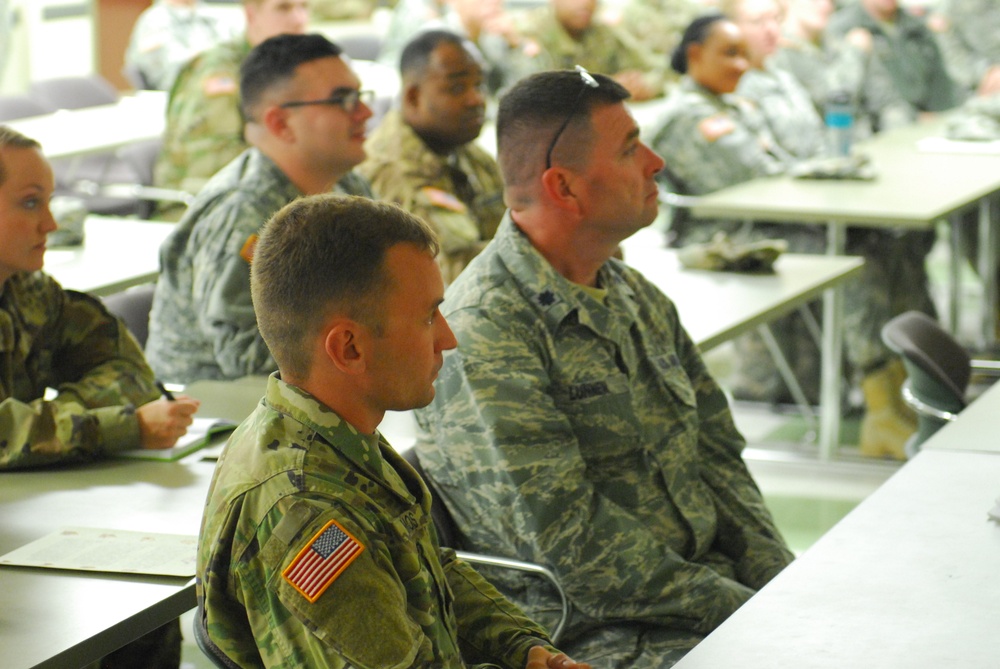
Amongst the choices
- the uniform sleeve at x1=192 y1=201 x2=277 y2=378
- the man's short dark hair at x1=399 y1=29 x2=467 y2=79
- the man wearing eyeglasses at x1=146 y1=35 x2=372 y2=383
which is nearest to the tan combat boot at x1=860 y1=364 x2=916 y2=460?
the man's short dark hair at x1=399 y1=29 x2=467 y2=79

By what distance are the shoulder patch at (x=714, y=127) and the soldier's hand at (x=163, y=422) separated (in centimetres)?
325

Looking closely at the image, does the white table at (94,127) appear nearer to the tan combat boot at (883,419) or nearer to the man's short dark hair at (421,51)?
the man's short dark hair at (421,51)

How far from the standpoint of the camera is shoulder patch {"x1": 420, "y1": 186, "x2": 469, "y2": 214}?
12.1 ft

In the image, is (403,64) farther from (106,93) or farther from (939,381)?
(106,93)

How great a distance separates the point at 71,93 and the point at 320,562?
248 inches

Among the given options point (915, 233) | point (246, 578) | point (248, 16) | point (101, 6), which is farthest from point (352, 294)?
point (101, 6)

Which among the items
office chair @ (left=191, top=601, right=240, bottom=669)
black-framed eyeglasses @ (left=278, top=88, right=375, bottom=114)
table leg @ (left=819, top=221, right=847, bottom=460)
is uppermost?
black-framed eyeglasses @ (left=278, top=88, right=375, bottom=114)

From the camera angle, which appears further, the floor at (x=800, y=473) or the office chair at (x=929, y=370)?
the floor at (x=800, y=473)

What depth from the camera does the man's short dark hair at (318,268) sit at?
1495 mm

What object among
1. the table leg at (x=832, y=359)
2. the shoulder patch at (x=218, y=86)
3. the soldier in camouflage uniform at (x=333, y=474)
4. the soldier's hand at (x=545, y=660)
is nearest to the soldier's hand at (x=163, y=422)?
the soldier in camouflage uniform at (x=333, y=474)

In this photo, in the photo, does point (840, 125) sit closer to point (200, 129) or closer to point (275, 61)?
point (200, 129)

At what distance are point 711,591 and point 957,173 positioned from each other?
3.56 m

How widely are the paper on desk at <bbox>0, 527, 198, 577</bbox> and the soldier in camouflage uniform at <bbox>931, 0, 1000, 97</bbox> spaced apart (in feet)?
25.3

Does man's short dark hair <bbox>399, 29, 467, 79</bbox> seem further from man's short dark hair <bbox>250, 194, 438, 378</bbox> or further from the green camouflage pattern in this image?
man's short dark hair <bbox>250, 194, 438, 378</bbox>
